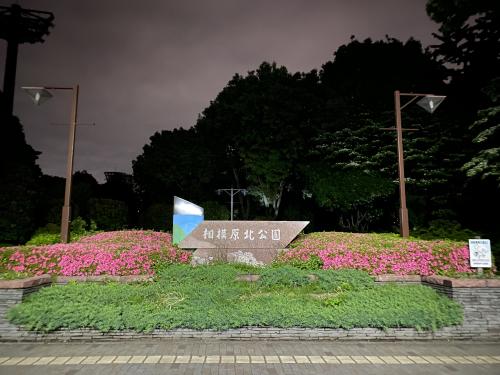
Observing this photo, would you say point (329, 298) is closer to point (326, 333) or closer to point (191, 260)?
point (326, 333)

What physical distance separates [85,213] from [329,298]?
16.1 m

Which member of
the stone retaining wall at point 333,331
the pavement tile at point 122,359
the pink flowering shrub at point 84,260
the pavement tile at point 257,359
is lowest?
the pavement tile at point 257,359

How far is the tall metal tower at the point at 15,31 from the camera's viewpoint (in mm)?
24456

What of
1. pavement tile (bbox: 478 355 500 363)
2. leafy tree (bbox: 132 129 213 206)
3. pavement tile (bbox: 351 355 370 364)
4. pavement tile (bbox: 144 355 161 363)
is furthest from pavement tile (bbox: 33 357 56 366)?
leafy tree (bbox: 132 129 213 206)

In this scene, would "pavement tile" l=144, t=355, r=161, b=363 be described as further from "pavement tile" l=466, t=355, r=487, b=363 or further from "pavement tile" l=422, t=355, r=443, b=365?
"pavement tile" l=466, t=355, r=487, b=363

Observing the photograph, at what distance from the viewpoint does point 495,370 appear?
4707 mm

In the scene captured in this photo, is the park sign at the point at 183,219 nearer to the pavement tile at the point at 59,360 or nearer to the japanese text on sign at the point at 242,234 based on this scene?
the japanese text on sign at the point at 242,234

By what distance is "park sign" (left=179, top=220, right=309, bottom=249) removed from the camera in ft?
32.0

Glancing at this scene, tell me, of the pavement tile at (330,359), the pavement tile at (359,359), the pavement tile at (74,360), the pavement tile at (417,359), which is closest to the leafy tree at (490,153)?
the pavement tile at (417,359)

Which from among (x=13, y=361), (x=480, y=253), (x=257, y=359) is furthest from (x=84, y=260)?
(x=480, y=253)

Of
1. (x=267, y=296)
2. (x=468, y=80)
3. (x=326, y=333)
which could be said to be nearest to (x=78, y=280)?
(x=267, y=296)

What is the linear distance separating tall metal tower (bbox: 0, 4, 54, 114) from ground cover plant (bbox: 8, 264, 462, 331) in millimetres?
24545

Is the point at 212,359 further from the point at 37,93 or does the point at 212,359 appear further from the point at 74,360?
the point at 37,93

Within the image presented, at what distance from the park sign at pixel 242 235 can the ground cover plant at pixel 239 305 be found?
2354 mm
